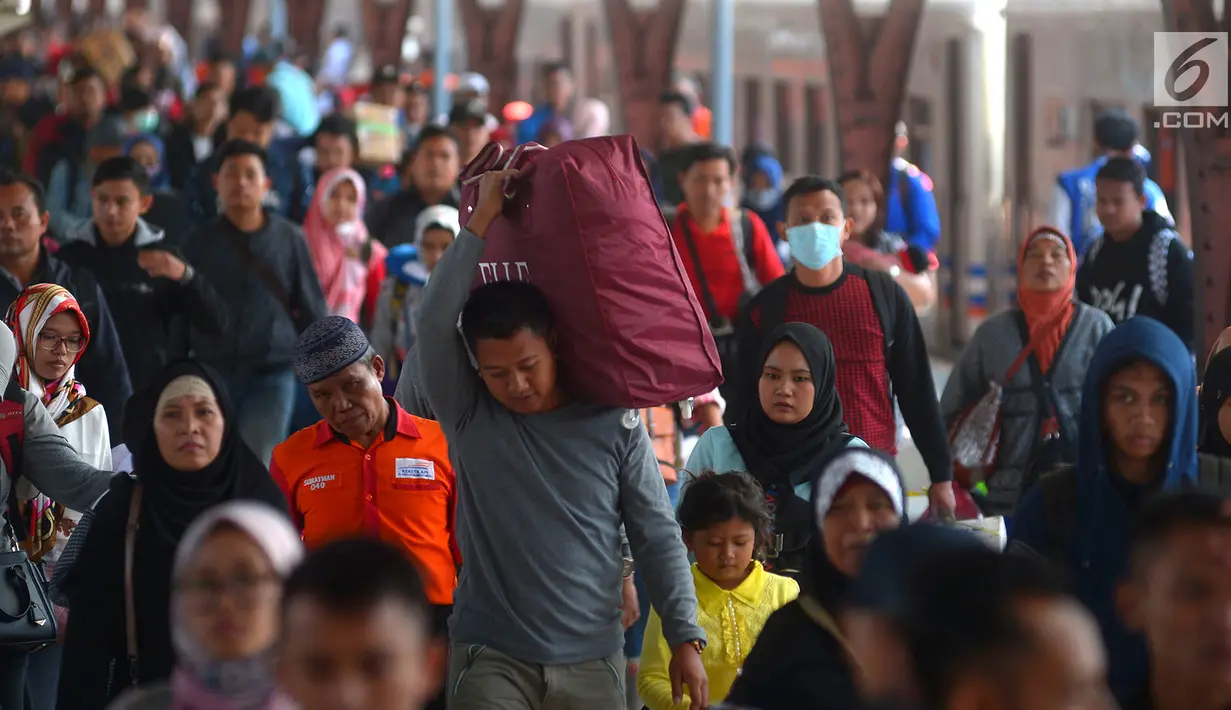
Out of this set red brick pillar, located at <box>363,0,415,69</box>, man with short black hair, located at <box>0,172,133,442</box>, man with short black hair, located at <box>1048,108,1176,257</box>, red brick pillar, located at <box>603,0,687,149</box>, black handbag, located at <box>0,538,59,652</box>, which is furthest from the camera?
red brick pillar, located at <box>363,0,415,69</box>

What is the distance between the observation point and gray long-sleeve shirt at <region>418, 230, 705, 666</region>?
4.32 m

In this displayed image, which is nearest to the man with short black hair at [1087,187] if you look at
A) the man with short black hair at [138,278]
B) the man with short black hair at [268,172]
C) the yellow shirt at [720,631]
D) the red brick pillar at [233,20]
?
the man with short black hair at [268,172]

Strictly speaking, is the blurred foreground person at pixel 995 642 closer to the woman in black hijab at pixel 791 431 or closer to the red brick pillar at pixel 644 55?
the woman in black hijab at pixel 791 431

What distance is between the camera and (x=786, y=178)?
19000 mm

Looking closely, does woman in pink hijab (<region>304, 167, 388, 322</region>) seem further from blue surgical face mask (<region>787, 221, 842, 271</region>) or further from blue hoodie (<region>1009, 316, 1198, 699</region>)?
blue hoodie (<region>1009, 316, 1198, 699</region>)

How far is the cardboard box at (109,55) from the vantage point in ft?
66.8

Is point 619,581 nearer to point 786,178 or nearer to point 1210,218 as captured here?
point 1210,218

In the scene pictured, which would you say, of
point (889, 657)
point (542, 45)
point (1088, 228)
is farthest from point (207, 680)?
point (542, 45)

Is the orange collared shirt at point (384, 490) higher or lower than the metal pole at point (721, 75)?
A: lower

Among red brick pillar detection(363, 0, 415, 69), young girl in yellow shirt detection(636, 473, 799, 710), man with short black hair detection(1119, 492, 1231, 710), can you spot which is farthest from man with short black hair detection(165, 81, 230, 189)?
red brick pillar detection(363, 0, 415, 69)

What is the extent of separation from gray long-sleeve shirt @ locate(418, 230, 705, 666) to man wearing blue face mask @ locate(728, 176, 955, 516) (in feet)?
6.51

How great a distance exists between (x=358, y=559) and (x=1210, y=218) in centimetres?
651

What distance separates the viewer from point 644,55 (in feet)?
52.8

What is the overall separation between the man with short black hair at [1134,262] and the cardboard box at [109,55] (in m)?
13.7
